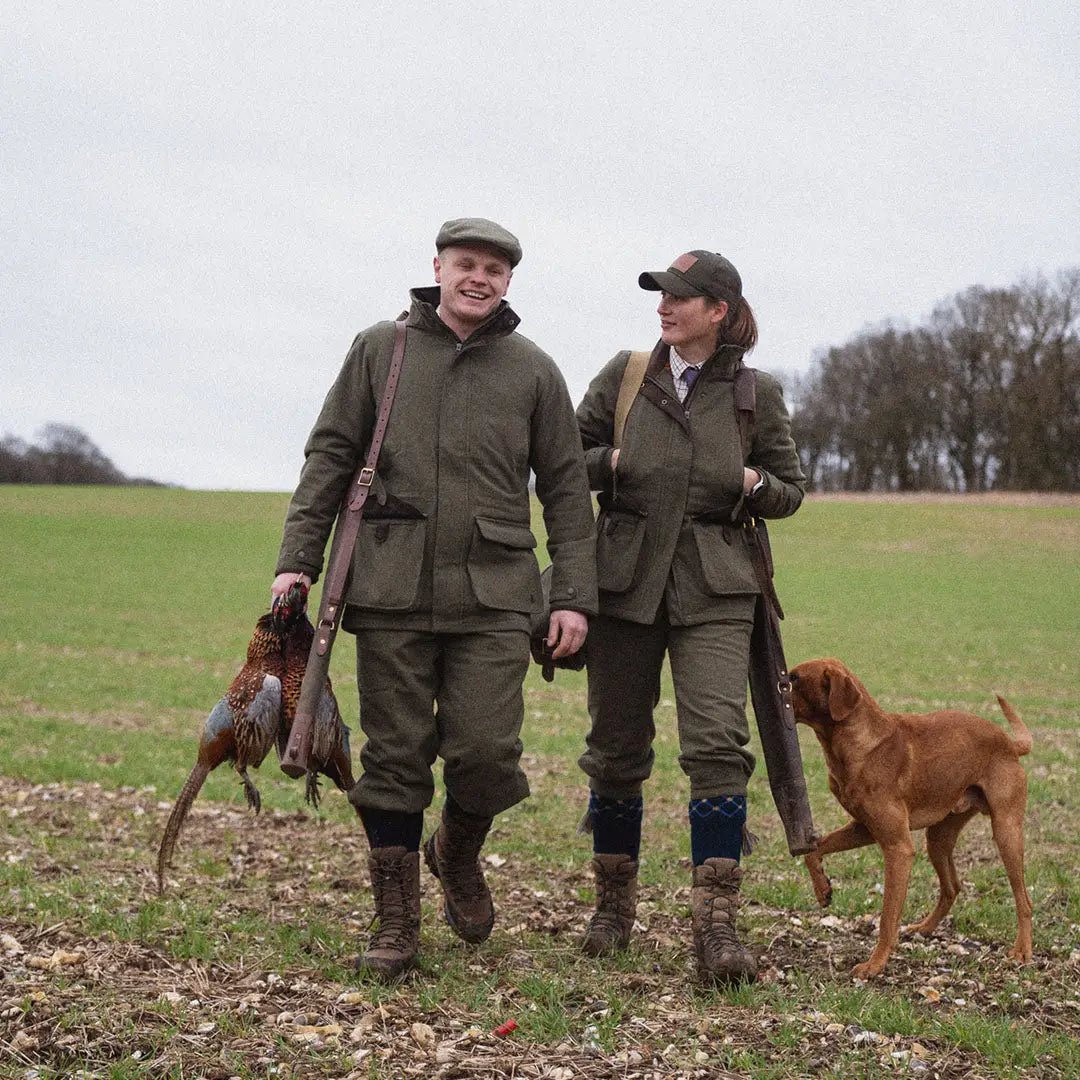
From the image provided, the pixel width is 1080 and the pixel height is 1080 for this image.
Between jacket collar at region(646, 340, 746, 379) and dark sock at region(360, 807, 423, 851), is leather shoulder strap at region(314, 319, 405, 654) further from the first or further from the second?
jacket collar at region(646, 340, 746, 379)

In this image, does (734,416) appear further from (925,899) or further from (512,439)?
(925,899)

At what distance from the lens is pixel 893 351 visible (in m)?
82.6

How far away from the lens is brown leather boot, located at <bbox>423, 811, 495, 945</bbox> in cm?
504

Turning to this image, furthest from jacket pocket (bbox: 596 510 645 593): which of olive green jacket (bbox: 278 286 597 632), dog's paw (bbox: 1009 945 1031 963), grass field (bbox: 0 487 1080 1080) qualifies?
dog's paw (bbox: 1009 945 1031 963)

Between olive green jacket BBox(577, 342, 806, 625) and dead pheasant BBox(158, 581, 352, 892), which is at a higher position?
olive green jacket BBox(577, 342, 806, 625)

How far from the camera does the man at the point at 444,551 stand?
15.5 ft

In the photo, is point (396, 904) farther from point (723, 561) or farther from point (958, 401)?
point (958, 401)

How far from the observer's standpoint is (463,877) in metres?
5.06

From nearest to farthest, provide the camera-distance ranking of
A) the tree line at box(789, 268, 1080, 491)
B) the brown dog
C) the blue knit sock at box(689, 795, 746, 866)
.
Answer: the blue knit sock at box(689, 795, 746, 866) < the brown dog < the tree line at box(789, 268, 1080, 491)

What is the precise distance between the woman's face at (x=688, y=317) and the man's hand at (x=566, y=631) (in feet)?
4.06

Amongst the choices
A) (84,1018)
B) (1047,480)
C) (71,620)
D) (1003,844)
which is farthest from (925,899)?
(1047,480)

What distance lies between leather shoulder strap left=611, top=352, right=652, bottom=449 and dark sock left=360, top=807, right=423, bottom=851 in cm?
174

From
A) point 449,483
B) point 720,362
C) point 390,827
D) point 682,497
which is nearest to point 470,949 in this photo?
point 390,827

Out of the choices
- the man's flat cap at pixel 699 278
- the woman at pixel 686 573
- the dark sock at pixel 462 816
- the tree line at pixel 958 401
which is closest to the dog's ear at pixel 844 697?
the woman at pixel 686 573
